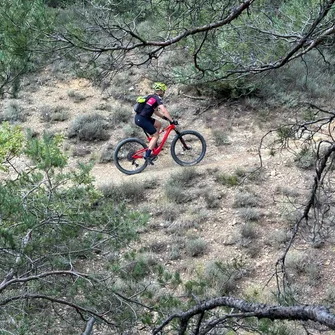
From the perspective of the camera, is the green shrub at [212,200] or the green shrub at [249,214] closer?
the green shrub at [249,214]

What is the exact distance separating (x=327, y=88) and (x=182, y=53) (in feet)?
13.1

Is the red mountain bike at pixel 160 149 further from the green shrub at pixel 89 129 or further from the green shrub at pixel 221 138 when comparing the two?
the green shrub at pixel 89 129

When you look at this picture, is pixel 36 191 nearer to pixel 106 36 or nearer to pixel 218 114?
pixel 106 36

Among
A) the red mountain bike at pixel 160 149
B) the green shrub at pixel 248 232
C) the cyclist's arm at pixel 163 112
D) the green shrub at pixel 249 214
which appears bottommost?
the green shrub at pixel 248 232

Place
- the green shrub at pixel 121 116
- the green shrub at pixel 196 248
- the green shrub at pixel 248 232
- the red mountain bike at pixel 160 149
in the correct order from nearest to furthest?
the green shrub at pixel 196 248 < the green shrub at pixel 248 232 < the red mountain bike at pixel 160 149 < the green shrub at pixel 121 116

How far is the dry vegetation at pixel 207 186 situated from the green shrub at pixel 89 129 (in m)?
0.02

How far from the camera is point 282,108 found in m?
13.2

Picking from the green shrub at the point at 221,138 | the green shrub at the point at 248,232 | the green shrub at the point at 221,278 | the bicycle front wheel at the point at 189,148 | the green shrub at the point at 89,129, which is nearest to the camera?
the green shrub at the point at 221,278

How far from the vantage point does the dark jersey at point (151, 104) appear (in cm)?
966

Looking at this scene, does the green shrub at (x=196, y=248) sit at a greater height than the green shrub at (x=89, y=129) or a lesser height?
lesser

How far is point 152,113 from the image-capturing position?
393 inches

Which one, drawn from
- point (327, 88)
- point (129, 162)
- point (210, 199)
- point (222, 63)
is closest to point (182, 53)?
point (327, 88)

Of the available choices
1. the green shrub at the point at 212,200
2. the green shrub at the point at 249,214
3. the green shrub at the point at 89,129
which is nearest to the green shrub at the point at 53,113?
the green shrub at the point at 89,129

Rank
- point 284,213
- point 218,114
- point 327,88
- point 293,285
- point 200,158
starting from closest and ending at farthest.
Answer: point 293,285
point 284,213
point 200,158
point 218,114
point 327,88
